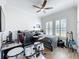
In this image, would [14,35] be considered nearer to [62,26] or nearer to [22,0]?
[22,0]

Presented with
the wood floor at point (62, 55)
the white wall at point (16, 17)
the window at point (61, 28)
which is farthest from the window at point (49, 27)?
the wood floor at point (62, 55)

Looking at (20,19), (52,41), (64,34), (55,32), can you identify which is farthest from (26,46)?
(55,32)

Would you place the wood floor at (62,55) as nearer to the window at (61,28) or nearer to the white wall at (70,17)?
the white wall at (70,17)

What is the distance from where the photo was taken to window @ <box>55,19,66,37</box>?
21.4 feet

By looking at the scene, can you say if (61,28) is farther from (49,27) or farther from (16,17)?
(16,17)

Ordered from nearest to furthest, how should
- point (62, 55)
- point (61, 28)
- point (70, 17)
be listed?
point (62, 55)
point (70, 17)
point (61, 28)

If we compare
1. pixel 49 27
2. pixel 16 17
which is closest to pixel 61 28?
pixel 49 27

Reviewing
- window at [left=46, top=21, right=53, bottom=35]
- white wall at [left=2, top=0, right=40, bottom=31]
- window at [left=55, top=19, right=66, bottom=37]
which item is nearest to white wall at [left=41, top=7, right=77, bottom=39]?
window at [left=55, top=19, right=66, bottom=37]

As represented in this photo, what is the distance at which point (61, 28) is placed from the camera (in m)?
6.81

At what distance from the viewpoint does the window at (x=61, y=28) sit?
21.4 feet

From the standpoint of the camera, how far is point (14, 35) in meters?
3.61

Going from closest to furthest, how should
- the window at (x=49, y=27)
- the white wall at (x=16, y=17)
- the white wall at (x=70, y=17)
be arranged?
the white wall at (x=16, y=17) → the white wall at (x=70, y=17) → the window at (x=49, y=27)

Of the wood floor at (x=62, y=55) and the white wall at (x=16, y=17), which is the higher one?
the white wall at (x=16, y=17)

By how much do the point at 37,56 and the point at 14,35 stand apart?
4.25 ft
